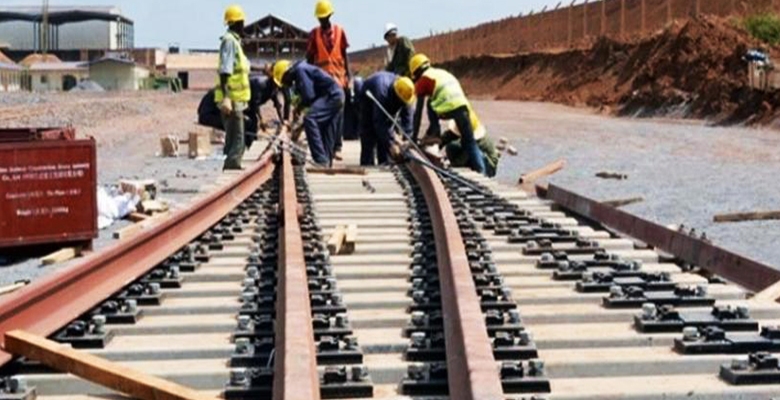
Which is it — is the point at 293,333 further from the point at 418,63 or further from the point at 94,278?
the point at 418,63

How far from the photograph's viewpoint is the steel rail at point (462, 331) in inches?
137

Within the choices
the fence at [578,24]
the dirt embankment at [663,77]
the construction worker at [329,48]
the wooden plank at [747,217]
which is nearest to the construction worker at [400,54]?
the construction worker at [329,48]

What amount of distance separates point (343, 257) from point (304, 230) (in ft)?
1.98

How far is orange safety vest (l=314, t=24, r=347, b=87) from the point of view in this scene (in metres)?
14.0

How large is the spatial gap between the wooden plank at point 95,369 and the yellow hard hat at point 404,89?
8988 mm

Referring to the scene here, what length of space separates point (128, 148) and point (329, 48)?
42.5 feet

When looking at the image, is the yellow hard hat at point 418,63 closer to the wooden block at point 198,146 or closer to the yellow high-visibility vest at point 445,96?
the yellow high-visibility vest at point 445,96

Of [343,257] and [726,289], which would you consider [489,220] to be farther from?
[726,289]

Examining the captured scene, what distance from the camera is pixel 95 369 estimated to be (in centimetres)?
396

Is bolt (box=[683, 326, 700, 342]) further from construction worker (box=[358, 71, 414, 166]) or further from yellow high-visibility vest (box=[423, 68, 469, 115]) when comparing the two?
construction worker (box=[358, 71, 414, 166])

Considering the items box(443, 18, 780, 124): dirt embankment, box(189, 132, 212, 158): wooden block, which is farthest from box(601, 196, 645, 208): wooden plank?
box(443, 18, 780, 124): dirt embankment

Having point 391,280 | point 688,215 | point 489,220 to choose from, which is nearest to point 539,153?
point 688,215

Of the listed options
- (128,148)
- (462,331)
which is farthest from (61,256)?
(128,148)

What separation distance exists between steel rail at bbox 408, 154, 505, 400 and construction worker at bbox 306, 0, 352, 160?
7538 millimetres
